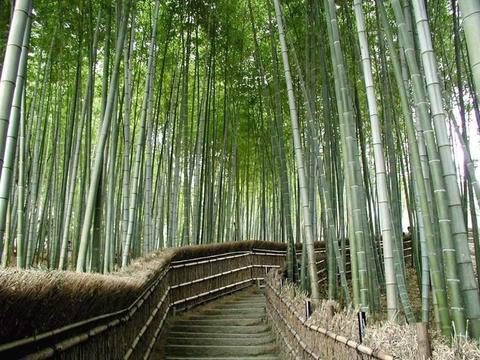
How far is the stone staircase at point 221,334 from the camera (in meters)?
4.14

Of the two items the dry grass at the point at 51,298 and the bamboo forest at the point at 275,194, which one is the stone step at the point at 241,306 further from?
the dry grass at the point at 51,298

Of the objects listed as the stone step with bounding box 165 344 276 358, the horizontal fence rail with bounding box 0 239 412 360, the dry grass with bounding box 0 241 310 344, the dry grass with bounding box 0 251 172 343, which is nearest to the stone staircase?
the stone step with bounding box 165 344 276 358

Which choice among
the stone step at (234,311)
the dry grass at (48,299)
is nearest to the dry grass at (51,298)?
the dry grass at (48,299)

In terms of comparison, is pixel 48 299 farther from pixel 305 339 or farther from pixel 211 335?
pixel 211 335

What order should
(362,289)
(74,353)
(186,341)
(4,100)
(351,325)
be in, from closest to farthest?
(4,100)
(74,353)
(351,325)
(362,289)
(186,341)

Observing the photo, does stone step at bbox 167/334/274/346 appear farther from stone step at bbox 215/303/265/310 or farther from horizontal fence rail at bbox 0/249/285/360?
stone step at bbox 215/303/265/310

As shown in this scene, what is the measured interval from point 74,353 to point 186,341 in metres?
2.57

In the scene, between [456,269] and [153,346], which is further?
[153,346]

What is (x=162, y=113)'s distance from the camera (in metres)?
9.52

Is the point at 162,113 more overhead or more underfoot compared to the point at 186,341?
more overhead

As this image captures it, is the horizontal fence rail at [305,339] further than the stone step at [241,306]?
No

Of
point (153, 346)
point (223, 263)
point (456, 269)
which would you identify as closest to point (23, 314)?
point (456, 269)

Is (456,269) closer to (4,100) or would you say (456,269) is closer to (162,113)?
(4,100)

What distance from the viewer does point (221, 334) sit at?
4680mm
